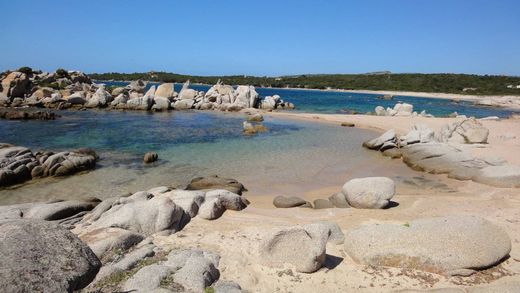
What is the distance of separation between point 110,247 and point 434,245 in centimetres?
694

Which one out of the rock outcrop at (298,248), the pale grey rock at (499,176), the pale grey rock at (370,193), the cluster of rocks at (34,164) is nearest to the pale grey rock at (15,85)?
the cluster of rocks at (34,164)

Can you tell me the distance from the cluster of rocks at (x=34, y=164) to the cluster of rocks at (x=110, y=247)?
5.26 meters

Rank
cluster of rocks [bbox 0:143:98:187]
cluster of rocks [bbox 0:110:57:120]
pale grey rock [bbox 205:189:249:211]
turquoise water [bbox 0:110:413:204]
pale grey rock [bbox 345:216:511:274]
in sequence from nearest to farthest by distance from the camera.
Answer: pale grey rock [bbox 345:216:511:274] < pale grey rock [bbox 205:189:249:211] < turquoise water [bbox 0:110:413:204] < cluster of rocks [bbox 0:143:98:187] < cluster of rocks [bbox 0:110:57:120]

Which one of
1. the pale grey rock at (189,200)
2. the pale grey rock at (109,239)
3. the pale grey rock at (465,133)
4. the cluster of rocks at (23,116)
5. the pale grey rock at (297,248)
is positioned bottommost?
the cluster of rocks at (23,116)

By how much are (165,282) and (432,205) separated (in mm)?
9518

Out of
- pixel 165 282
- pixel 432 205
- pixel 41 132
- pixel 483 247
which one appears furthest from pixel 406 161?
pixel 41 132

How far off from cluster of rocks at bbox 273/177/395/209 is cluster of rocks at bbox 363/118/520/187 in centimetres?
590

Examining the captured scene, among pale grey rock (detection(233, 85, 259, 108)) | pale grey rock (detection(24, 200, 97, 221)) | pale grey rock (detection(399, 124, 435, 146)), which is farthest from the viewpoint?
pale grey rock (detection(233, 85, 259, 108))

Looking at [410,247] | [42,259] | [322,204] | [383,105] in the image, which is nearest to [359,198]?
[322,204]

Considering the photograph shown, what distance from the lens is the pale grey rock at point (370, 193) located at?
37.5 ft

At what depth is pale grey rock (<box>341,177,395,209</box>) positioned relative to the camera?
1144 centimetres

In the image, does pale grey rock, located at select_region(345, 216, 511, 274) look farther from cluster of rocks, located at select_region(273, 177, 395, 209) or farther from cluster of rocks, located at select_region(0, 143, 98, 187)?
cluster of rocks, located at select_region(0, 143, 98, 187)

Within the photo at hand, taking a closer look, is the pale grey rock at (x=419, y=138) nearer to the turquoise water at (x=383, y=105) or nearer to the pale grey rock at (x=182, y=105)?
the turquoise water at (x=383, y=105)

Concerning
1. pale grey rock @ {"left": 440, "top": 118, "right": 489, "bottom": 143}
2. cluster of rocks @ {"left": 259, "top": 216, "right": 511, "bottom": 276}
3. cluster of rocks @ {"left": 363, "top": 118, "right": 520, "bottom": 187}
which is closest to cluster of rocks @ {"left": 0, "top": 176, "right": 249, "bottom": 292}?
cluster of rocks @ {"left": 259, "top": 216, "right": 511, "bottom": 276}
